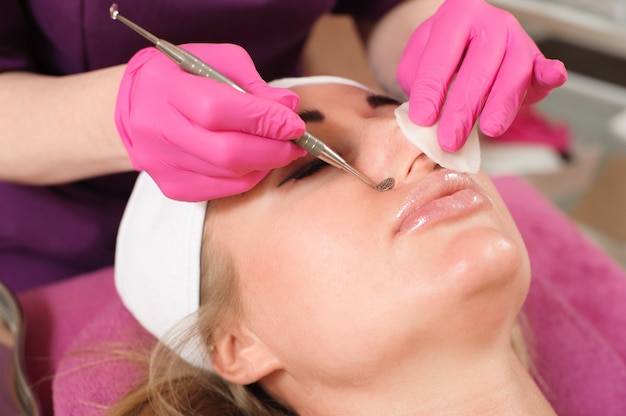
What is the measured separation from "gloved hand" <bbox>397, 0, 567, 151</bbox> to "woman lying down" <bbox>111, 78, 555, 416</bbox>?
6 centimetres

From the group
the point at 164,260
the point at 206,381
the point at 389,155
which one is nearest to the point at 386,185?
the point at 389,155

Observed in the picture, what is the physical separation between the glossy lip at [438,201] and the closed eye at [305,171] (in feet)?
0.50

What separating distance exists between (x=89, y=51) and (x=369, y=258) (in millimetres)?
645

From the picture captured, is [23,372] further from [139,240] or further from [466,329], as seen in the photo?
[466,329]

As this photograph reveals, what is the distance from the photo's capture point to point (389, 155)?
91 centimetres

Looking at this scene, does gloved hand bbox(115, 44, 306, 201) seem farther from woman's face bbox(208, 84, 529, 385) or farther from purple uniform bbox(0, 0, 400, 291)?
purple uniform bbox(0, 0, 400, 291)

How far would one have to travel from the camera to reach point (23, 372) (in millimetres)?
1122

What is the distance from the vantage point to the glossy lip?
0.84 meters

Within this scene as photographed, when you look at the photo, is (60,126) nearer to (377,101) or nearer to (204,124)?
(204,124)

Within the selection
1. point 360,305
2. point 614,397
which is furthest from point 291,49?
point 614,397

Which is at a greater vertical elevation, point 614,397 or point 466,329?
point 466,329

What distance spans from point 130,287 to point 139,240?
11 cm

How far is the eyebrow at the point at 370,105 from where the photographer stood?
96 cm

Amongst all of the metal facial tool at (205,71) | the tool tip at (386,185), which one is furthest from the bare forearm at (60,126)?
the tool tip at (386,185)
